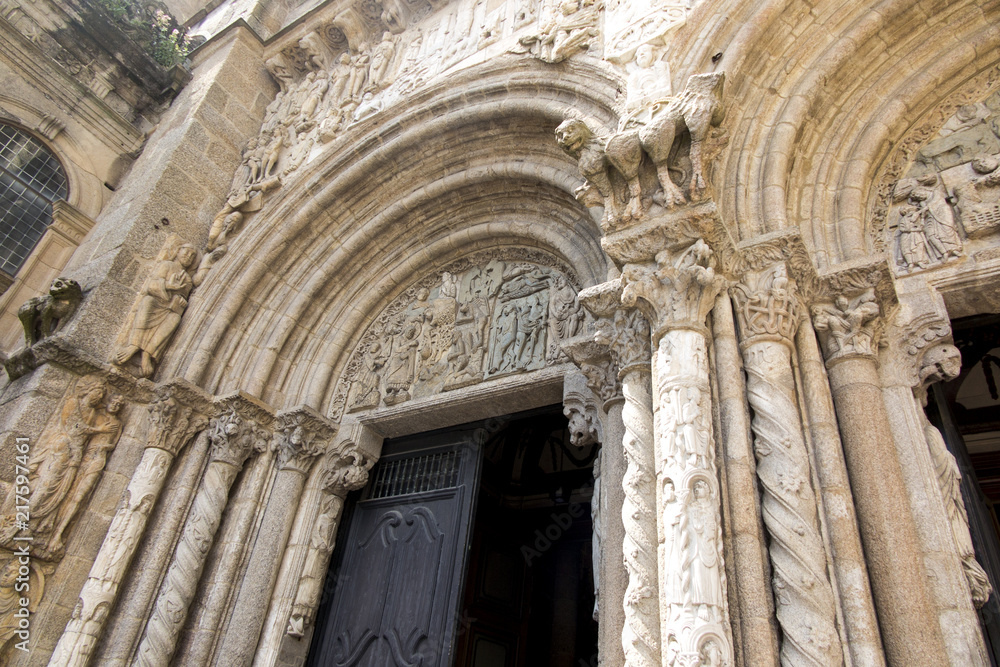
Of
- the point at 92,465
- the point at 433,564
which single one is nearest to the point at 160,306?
the point at 92,465

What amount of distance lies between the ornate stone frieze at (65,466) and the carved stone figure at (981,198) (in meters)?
5.71

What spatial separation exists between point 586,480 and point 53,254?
612 centimetres

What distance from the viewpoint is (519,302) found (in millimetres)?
4930

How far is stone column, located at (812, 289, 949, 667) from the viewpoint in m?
2.30

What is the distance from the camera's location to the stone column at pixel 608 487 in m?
2.76

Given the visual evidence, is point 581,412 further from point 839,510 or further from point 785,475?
point 839,510

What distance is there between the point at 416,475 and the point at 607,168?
290 centimetres

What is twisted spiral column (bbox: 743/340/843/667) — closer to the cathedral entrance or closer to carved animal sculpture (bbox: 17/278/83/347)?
the cathedral entrance

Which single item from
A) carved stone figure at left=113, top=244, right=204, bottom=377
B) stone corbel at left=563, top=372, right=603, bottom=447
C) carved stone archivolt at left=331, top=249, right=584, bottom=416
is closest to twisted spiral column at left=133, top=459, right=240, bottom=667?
carved stone archivolt at left=331, top=249, right=584, bottom=416

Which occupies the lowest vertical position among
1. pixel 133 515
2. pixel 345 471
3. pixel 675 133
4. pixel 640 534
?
pixel 640 534

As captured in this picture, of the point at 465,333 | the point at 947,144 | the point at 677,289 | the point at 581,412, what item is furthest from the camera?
the point at 465,333

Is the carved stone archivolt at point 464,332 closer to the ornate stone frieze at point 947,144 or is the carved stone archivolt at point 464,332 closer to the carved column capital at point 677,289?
the carved column capital at point 677,289

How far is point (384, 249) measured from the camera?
19.2 ft

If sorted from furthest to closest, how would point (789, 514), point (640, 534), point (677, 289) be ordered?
point (677, 289), point (640, 534), point (789, 514)
